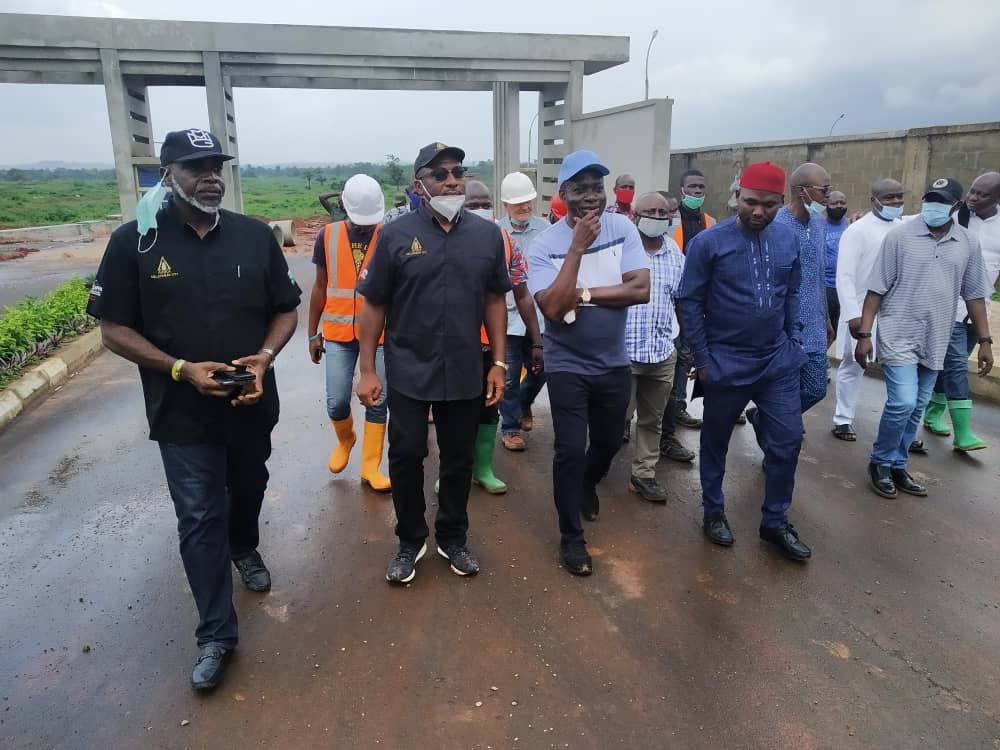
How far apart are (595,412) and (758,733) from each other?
5.43ft

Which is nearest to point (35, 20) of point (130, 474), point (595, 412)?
point (130, 474)

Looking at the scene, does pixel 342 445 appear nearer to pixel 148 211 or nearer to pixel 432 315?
pixel 432 315

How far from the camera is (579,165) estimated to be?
3391mm

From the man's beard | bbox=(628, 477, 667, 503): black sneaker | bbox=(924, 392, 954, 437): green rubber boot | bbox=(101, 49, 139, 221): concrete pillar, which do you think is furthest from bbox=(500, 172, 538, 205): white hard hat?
bbox=(101, 49, 139, 221): concrete pillar

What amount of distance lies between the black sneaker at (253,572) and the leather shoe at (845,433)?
4.32 meters

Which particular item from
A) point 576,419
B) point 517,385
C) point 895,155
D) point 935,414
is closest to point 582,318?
point 576,419

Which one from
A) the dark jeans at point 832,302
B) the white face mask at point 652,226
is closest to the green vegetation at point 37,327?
the white face mask at point 652,226

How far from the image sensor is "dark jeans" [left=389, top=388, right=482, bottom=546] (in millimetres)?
3369

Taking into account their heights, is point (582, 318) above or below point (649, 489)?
above

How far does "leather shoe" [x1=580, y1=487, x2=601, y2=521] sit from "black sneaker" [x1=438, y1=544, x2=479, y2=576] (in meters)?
0.85

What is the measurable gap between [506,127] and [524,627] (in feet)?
44.0

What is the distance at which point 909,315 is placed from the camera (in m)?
4.58

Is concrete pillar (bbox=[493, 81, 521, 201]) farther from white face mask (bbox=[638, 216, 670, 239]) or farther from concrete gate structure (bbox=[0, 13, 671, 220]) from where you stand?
white face mask (bbox=[638, 216, 670, 239])

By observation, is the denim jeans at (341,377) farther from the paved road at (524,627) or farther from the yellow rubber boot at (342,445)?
the paved road at (524,627)
